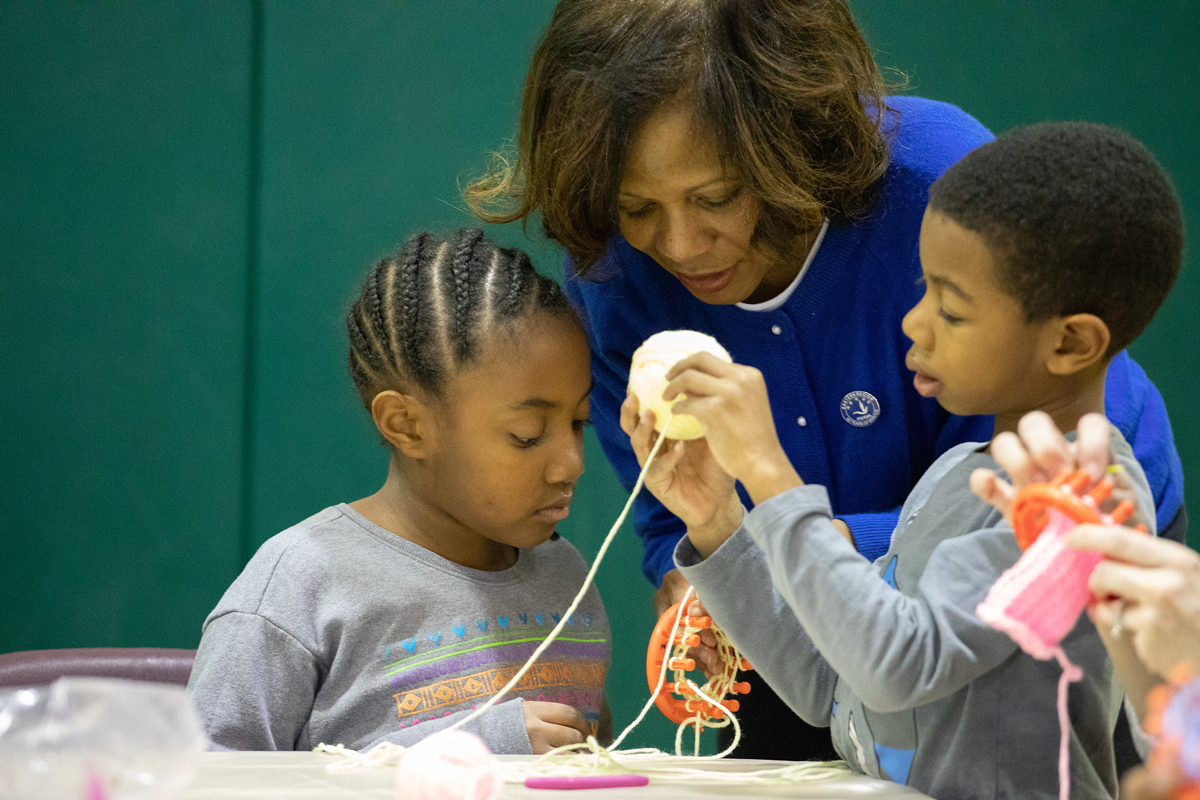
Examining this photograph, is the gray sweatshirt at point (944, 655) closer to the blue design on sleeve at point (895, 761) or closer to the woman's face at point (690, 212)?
the blue design on sleeve at point (895, 761)

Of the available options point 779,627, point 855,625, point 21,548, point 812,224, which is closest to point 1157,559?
point 855,625

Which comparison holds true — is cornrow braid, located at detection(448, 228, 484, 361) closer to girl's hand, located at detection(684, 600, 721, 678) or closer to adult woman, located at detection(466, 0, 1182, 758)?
adult woman, located at detection(466, 0, 1182, 758)

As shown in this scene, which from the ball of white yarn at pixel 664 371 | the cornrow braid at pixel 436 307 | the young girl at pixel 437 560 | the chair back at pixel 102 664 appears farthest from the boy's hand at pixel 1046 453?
the chair back at pixel 102 664

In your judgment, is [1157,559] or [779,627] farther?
[779,627]

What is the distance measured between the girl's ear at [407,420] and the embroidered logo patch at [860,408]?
494 mm

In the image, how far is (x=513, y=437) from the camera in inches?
52.8

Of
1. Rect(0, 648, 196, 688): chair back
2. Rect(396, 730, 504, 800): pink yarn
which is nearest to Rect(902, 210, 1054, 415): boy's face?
Rect(396, 730, 504, 800): pink yarn

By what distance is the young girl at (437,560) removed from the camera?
1.22 metres

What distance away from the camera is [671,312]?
1405 mm

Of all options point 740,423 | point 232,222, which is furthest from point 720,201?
point 232,222

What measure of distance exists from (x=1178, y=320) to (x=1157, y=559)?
2.31 meters

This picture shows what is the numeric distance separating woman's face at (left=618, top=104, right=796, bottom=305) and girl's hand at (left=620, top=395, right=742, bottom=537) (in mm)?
257

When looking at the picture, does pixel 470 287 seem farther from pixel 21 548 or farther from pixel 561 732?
pixel 21 548

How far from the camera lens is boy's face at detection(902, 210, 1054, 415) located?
0.88m
